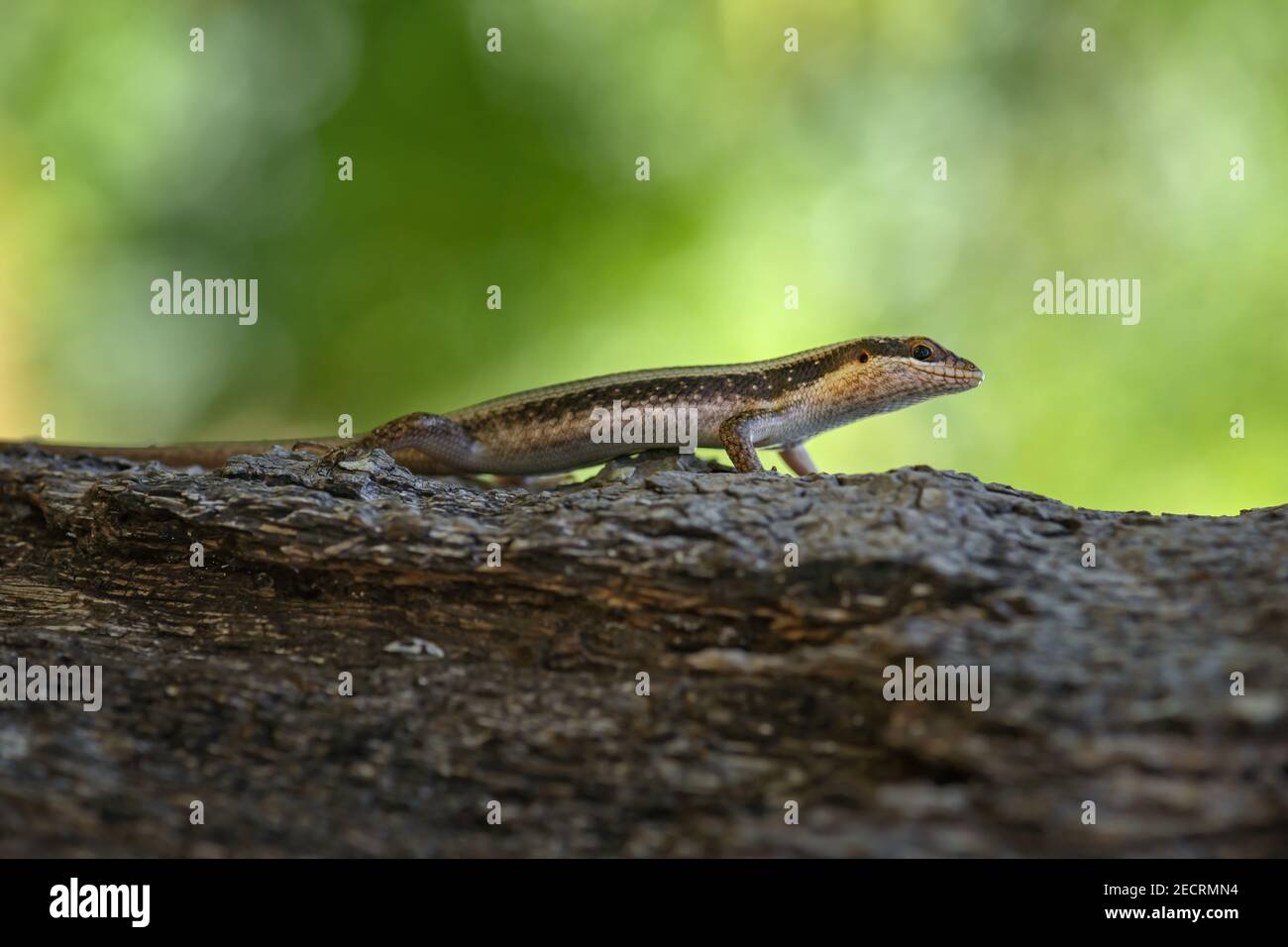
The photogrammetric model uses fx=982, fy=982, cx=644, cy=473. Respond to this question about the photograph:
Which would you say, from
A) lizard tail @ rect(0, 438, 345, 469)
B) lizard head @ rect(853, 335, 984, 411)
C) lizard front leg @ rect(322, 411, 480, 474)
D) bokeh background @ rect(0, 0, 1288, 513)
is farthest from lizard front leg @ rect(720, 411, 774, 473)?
bokeh background @ rect(0, 0, 1288, 513)

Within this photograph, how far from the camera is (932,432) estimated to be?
11141mm

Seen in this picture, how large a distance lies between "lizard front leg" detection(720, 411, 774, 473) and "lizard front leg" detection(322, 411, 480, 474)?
1.84 metres

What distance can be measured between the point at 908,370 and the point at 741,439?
1.29m

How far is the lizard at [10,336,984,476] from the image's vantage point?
6910 millimetres

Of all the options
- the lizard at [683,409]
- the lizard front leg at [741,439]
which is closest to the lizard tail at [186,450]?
the lizard at [683,409]

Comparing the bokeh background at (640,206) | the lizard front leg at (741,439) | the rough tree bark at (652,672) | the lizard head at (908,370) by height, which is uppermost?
the bokeh background at (640,206)

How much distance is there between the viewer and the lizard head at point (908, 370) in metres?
6.84

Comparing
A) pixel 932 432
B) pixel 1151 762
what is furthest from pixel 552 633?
pixel 932 432

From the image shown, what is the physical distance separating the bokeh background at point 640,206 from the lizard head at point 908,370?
4.00 m

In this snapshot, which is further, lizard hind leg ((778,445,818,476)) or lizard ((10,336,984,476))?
lizard hind leg ((778,445,818,476))

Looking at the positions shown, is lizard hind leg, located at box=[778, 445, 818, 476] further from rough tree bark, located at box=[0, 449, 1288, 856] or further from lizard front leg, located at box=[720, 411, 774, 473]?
rough tree bark, located at box=[0, 449, 1288, 856]

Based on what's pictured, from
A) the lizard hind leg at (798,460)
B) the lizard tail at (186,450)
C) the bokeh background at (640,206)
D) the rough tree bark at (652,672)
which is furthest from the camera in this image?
the bokeh background at (640,206)

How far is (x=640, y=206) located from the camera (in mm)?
11359

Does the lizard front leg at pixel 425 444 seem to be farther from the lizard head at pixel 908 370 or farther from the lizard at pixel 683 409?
the lizard head at pixel 908 370
